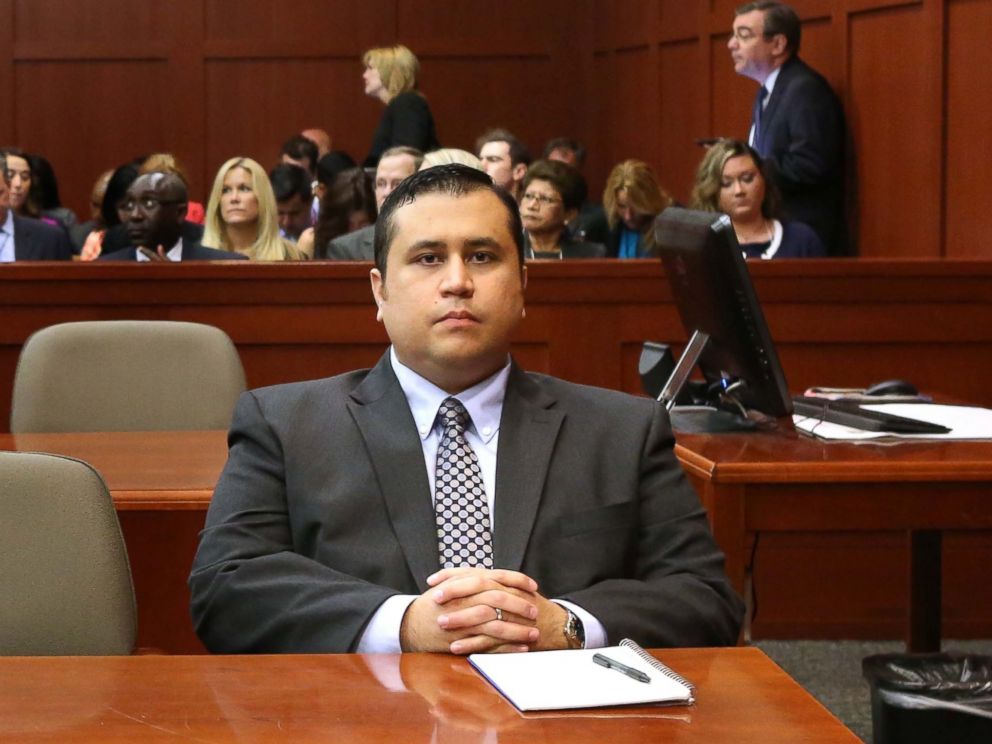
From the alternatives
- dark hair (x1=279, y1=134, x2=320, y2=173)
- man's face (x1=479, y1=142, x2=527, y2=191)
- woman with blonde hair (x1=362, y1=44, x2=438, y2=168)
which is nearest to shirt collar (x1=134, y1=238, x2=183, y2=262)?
man's face (x1=479, y1=142, x2=527, y2=191)

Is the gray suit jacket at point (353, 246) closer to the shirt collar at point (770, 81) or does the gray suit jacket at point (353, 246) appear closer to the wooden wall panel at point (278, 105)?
the shirt collar at point (770, 81)

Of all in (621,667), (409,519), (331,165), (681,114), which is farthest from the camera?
(681,114)

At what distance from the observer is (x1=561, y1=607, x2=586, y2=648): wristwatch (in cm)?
207

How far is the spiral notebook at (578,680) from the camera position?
1662 millimetres

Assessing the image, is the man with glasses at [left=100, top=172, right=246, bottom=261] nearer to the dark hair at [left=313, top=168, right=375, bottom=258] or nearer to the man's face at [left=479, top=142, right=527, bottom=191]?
the dark hair at [left=313, top=168, right=375, bottom=258]

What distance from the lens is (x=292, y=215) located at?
7.96 m

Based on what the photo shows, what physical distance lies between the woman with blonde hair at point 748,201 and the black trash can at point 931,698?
112 inches

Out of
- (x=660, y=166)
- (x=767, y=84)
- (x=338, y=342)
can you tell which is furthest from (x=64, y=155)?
(x=338, y=342)

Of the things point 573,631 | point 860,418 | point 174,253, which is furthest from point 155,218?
point 573,631

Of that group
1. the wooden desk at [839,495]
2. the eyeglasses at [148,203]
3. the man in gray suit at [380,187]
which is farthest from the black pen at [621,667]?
the eyeglasses at [148,203]

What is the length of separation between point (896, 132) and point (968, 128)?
438 millimetres

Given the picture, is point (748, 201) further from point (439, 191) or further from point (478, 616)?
point (478, 616)

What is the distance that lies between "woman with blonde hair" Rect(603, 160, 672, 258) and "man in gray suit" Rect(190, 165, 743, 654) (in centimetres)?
508

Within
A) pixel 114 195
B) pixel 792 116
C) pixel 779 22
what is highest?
pixel 779 22
